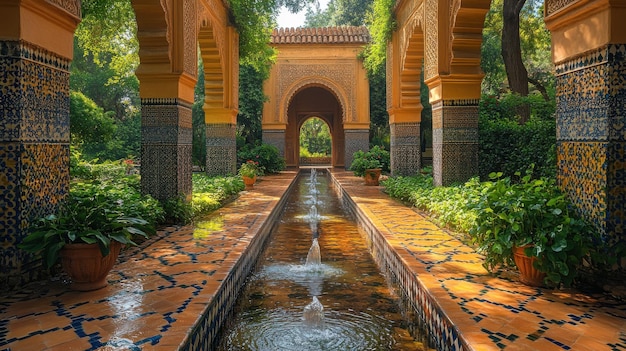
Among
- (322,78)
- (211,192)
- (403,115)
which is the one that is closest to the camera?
(211,192)

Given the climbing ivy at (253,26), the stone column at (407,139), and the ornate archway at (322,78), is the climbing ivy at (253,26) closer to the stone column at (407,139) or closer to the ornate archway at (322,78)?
the stone column at (407,139)

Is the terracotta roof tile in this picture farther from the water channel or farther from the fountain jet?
the fountain jet

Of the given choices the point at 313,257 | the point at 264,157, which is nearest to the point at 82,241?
the point at 313,257

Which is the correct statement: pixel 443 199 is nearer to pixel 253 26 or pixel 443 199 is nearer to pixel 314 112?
pixel 253 26

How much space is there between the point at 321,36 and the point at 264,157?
19.4 feet

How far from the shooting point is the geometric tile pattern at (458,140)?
359 inches


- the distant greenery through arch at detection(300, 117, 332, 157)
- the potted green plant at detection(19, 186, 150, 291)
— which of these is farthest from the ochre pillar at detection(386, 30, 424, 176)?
the distant greenery through arch at detection(300, 117, 332, 157)

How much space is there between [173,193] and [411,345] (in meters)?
5.19

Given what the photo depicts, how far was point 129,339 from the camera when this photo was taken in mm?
3018

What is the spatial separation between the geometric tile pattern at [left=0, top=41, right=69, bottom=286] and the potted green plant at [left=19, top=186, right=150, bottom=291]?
0.17 m

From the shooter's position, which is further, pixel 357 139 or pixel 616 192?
pixel 357 139

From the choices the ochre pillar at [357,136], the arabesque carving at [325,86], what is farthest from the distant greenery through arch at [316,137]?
the ochre pillar at [357,136]

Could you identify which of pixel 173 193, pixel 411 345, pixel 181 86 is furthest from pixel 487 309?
pixel 181 86

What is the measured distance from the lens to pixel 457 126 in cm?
A: 915
